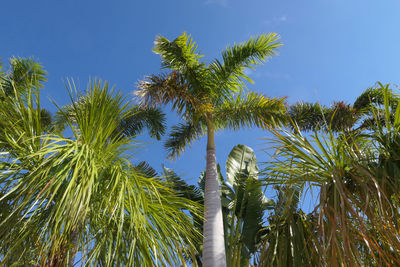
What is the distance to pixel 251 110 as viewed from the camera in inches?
334

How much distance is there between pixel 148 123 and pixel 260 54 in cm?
519

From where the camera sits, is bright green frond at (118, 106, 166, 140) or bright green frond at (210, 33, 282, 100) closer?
bright green frond at (210, 33, 282, 100)

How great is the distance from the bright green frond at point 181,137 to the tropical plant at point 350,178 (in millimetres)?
6801

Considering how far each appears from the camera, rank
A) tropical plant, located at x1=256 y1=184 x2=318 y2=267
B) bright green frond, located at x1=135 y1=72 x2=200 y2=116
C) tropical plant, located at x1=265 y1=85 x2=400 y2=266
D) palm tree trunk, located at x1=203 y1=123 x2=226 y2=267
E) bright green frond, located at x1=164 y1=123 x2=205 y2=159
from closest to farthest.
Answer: tropical plant, located at x1=265 y1=85 x2=400 y2=266 < tropical plant, located at x1=256 y1=184 x2=318 y2=267 < palm tree trunk, located at x1=203 y1=123 x2=226 y2=267 < bright green frond, located at x1=135 y1=72 x2=200 y2=116 < bright green frond, located at x1=164 y1=123 x2=205 y2=159

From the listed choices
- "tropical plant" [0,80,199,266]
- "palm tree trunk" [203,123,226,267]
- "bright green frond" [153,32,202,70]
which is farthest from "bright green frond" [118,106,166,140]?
"tropical plant" [0,80,199,266]

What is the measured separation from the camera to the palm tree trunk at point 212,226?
218 inches

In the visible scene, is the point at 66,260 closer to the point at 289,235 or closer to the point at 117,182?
the point at 117,182

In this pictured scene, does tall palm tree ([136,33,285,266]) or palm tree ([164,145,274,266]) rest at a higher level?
tall palm tree ([136,33,285,266])

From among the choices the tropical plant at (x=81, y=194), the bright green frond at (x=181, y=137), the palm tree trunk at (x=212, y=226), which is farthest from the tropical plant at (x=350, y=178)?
the bright green frond at (x=181, y=137)

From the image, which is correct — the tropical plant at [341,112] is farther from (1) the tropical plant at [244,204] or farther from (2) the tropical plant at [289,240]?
(2) the tropical plant at [289,240]

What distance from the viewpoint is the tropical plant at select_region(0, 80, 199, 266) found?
2.75 meters

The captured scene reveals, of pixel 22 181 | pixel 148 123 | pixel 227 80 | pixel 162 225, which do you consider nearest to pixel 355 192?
pixel 162 225

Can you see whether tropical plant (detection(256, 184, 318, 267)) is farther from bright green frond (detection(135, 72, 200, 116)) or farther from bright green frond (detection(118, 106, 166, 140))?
bright green frond (detection(118, 106, 166, 140))

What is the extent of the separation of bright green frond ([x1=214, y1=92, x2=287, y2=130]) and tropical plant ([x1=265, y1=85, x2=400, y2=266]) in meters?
4.95
